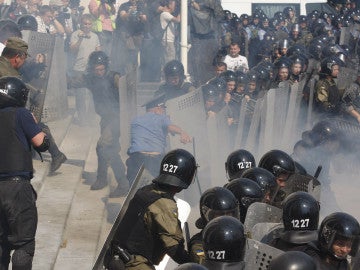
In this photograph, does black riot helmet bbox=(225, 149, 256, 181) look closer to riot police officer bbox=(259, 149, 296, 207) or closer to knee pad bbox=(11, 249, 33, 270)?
riot police officer bbox=(259, 149, 296, 207)

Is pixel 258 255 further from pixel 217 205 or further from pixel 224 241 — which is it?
pixel 217 205

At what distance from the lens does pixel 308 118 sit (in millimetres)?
12875

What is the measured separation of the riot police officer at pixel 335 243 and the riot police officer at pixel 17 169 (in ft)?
8.41

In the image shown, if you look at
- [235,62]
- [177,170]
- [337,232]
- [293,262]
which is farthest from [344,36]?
[293,262]

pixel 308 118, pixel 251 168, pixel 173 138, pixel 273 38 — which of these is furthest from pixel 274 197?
pixel 273 38

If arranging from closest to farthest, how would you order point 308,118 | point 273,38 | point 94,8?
point 308,118
point 94,8
point 273,38

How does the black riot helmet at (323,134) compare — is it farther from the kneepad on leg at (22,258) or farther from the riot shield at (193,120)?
the kneepad on leg at (22,258)

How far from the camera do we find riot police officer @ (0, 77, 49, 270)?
24.2ft

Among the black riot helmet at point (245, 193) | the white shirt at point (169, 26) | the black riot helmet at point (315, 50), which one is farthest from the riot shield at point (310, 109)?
the black riot helmet at point (245, 193)

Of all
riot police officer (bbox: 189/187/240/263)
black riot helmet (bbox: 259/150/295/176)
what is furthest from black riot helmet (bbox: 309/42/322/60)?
riot police officer (bbox: 189/187/240/263)

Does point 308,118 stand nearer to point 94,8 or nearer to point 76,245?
point 76,245

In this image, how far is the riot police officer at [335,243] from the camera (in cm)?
570

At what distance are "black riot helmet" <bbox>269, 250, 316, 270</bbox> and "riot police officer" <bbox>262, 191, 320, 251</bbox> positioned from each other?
1135 mm

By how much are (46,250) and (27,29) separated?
4.81 meters
